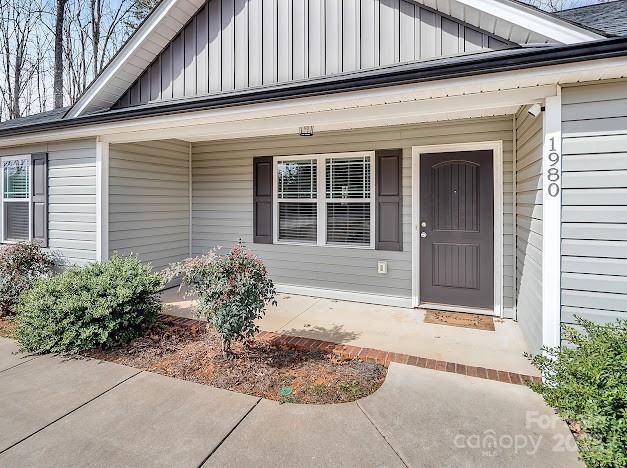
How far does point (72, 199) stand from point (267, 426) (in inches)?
194

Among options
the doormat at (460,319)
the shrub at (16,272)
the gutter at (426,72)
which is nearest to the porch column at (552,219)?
the gutter at (426,72)

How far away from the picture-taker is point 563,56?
2.59m

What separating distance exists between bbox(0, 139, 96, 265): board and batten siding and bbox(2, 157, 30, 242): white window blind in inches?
18.7

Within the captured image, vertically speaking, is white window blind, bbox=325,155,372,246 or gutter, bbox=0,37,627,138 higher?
gutter, bbox=0,37,627,138

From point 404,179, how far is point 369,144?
0.74 meters

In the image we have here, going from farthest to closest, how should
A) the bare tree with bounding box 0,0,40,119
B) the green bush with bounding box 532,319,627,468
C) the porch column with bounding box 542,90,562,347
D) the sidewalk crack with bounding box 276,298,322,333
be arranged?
the bare tree with bounding box 0,0,40,119 < the sidewalk crack with bounding box 276,298,322,333 < the porch column with bounding box 542,90,562,347 < the green bush with bounding box 532,319,627,468

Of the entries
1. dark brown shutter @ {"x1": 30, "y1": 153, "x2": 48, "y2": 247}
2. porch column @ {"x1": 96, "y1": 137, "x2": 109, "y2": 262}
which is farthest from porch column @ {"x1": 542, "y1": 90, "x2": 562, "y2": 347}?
dark brown shutter @ {"x1": 30, "y1": 153, "x2": 48, "y2": 247}

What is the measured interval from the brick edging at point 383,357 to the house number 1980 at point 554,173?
1548 millimetres

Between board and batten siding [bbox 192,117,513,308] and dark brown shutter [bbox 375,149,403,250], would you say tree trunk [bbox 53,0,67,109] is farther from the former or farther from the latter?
dark brown shutter [bbox 375,149,403,250]

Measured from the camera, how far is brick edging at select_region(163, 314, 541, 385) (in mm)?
3129

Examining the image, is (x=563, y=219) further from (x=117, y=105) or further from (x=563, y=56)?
(x=117, y=105)

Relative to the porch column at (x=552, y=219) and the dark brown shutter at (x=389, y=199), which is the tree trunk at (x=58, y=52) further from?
the porch column at (x=552, y=219)

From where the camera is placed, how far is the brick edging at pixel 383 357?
3.13 metres

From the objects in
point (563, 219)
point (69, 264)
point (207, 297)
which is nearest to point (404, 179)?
point (563, 219)
